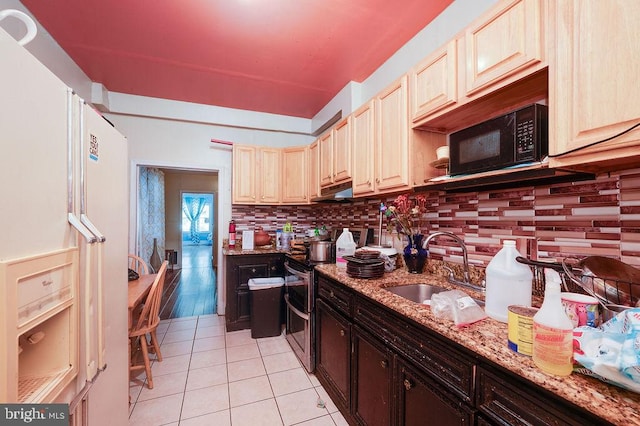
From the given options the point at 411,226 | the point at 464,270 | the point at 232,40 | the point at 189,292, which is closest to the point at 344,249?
the point at 411,226

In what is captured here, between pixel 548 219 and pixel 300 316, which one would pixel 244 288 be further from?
pixel 548 219

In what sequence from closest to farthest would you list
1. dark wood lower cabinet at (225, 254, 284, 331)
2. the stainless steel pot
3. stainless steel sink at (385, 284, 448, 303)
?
stainless steel sink at (385, 284, 448, 303), the stainless steel pot, dark wood lower cabinet at (225, 254, 284, 331)

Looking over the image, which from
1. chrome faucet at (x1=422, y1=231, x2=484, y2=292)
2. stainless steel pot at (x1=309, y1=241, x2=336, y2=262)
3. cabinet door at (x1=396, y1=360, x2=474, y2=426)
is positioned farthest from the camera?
stainless steel pot at (x1=309, y1=241, x2=336, y2=262)

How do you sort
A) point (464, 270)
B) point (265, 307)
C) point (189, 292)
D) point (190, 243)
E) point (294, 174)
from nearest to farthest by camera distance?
point (464, 270) → point (265, 307) → point (294, 174) → point (189, 292) → point (190, 243)

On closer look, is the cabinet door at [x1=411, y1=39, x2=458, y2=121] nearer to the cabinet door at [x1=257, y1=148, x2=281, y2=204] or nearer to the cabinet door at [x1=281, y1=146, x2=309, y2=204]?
the cabinet door at [x1=281, y1=146, x2=309, y2=204]

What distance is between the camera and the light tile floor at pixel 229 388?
1.64 m

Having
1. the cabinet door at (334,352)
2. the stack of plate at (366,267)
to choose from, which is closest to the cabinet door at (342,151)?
the stack of plate at (366,267)

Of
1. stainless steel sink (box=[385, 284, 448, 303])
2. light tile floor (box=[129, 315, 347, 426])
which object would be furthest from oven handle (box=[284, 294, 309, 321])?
stainless steel sink (box=[385, 284, 448, 303])

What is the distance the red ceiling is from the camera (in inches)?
69.6

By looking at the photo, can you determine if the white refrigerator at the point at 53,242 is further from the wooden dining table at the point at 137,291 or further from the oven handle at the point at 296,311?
the oven handle at the point at 296,311

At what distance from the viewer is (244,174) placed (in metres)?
3.34

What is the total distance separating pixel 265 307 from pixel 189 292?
2250 millimetres

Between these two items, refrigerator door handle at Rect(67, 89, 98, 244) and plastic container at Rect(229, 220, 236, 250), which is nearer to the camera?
refrigerator door handle at Rect(67, 89, 98, 244)

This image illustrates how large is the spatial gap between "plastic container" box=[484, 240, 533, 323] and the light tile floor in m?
1.24
